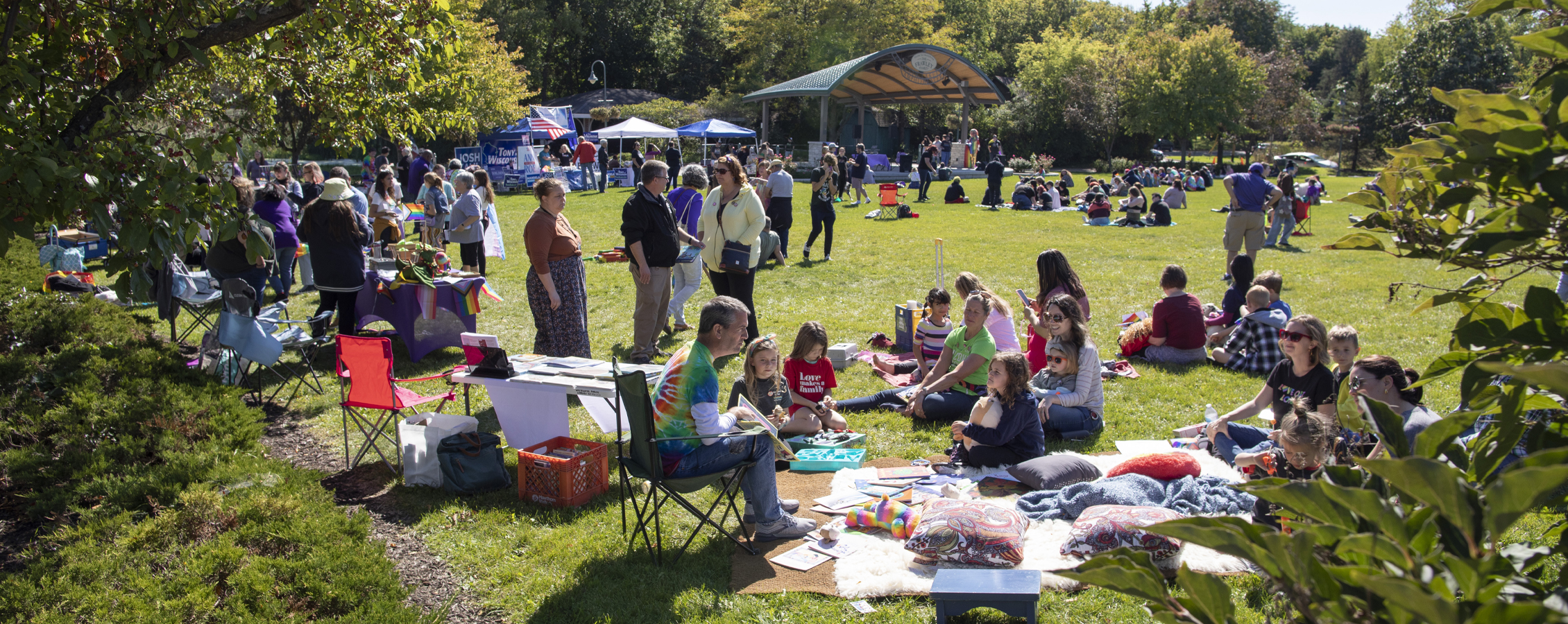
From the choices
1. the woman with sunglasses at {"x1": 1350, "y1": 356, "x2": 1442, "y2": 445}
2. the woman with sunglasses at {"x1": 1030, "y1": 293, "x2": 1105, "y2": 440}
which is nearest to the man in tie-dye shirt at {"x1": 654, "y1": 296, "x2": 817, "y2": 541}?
the woman with sunglasses at {"x1": 1030, "y1": 293, "x2": 1105, "y2": 440}

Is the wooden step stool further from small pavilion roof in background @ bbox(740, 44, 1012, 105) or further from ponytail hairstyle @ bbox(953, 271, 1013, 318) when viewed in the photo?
small pavilion roof in background @ bbox(740, 44, 1012, 105)

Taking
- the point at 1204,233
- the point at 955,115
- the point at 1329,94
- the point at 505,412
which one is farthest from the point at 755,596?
the point at 1329,94

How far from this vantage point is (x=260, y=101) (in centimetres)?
888

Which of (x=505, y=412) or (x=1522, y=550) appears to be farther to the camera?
(x=505, y=412)

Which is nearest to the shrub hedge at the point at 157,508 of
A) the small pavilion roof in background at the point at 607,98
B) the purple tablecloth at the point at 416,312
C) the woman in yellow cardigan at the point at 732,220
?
the purple tablecloth at the point at 416,312

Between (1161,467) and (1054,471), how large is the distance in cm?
62

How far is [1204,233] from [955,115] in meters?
29.8

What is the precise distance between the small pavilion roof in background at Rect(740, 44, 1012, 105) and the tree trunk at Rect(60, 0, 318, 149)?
27471 mm

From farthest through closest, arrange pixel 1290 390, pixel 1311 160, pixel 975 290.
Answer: pixel 1311 160 < pixel 975 290 < pixel 1290 390

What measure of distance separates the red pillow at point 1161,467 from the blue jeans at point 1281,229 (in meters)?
12.8

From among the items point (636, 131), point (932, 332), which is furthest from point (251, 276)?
point (636, 131)

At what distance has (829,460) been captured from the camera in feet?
20.3

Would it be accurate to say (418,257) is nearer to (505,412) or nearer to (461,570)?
(505,412)

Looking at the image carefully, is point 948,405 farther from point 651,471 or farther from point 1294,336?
point 651,471
